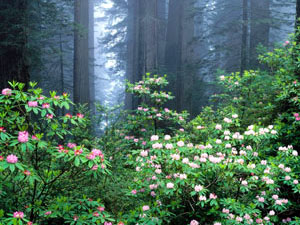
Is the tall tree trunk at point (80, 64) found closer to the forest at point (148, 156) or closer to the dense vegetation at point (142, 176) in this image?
the forest at point (148, 156)

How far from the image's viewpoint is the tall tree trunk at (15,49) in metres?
6.45

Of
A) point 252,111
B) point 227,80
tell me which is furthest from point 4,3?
point 252,111

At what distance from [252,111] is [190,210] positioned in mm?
2917

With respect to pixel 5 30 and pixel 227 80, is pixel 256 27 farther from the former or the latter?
pixel 5 30

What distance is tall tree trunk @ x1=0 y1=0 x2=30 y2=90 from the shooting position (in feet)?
21.2

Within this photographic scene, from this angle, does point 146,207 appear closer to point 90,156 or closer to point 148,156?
point 148,156

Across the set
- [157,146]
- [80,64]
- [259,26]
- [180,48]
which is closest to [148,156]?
[157,146]

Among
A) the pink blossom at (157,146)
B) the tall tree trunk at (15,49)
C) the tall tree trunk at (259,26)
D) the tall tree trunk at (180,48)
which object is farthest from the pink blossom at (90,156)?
the tall tree trunk at (259,26)

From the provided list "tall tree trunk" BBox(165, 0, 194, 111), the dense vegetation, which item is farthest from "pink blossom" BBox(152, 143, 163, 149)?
"tall tree trunk" BBox(165, 0, 194, 111)

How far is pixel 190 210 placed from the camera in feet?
10.7

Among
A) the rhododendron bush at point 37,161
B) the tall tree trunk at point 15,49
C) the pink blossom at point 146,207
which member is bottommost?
the pink blossom at point 146,207

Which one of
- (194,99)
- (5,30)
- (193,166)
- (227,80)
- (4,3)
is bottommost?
(194,99)

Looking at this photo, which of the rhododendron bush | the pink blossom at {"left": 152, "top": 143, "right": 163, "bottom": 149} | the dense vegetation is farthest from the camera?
the pink blossom at {"left": 152, "top": 143, "right": 163, "bottom": 149}

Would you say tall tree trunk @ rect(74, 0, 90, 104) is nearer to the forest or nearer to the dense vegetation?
the forest
